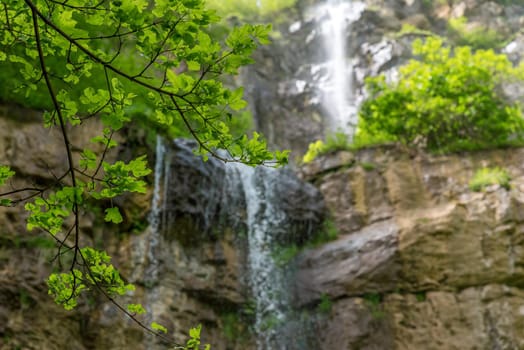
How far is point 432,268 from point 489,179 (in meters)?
1.65

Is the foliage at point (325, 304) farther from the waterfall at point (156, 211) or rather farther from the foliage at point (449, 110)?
the foliage at point (449, 110)

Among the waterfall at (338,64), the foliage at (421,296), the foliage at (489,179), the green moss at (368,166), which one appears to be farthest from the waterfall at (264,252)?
the waterfall at (338,64)

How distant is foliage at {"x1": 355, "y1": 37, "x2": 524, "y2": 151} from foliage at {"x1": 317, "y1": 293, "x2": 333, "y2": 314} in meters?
2.98

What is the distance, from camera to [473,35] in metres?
16.7

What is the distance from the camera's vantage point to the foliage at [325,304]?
7.50 metres

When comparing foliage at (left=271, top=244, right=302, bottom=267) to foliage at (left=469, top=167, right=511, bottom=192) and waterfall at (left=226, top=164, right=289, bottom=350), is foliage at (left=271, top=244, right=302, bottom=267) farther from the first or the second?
foliage at (left=469, top=167, right=511, bottom=192)

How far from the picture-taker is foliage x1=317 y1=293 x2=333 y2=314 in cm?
750

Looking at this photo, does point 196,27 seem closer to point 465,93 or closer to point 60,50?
point 60,50

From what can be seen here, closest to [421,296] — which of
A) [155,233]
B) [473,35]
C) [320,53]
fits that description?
[155,233]

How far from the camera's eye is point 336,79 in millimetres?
16688

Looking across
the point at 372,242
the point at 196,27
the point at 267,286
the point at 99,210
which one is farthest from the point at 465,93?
the point at 196,27

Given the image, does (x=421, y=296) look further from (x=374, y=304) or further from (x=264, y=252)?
(x=264, y=252)

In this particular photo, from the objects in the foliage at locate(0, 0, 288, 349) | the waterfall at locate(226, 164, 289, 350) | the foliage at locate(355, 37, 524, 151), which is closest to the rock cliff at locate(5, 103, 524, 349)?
the waterfall at locate(226, 164, 289, 350)

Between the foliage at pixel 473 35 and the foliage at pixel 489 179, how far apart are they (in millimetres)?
9877
